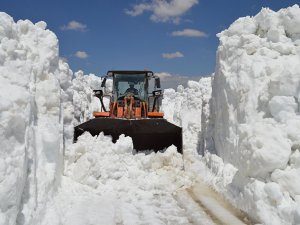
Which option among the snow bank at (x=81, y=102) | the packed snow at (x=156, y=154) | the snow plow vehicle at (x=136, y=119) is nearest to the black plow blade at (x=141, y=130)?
the snow plow vehicle at (x=136, y=119)

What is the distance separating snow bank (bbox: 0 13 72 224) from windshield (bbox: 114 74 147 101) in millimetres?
5189

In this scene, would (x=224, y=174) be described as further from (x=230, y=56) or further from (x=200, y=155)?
(x=200, y=155)

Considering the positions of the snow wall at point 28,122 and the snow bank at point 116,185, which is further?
the snow bank at point 116,185

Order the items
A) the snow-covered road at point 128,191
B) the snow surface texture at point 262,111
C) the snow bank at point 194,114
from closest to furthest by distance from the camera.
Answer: the snow surface texture at point 262,111, the snow-covered road at point 128,191, the snow bank at point 194,114

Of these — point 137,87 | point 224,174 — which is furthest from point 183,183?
point 137,87

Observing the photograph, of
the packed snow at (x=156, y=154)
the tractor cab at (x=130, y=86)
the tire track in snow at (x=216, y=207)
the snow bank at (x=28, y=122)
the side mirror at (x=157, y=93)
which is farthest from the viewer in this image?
the tractor cab at (x=130, y=86)

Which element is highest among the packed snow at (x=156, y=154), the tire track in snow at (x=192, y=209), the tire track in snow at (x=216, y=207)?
the packed snow at (x=156, y=154)

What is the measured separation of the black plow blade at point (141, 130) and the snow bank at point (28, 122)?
2.94m

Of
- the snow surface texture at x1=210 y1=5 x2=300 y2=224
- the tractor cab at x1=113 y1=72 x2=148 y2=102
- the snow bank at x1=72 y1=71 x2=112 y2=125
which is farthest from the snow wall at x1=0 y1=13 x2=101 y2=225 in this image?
the snow bank at x1=72 y1=71 x2=112 y2=125

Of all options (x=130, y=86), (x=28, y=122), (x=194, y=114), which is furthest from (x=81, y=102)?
(x=28, y=122)

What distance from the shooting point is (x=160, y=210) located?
7113 millimetres

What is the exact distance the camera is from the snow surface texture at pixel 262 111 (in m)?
6.15

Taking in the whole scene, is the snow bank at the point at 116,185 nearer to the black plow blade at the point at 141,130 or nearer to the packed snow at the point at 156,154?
the packed snow at the point at 156,154

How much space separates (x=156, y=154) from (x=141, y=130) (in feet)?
2.60
